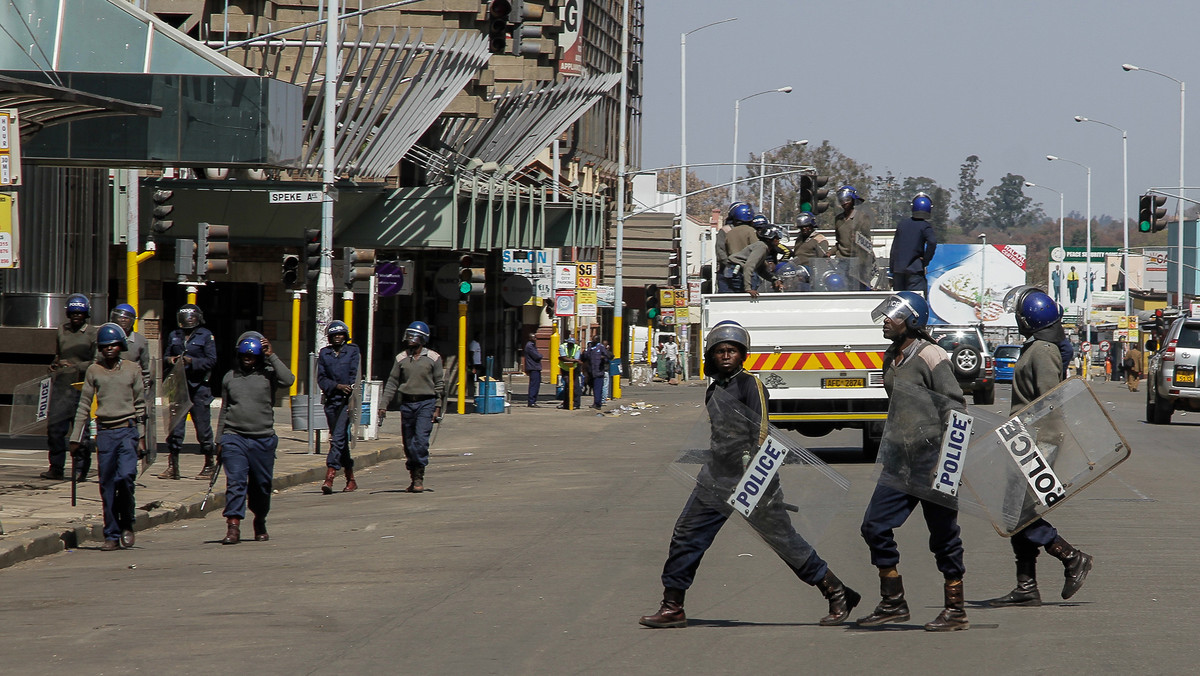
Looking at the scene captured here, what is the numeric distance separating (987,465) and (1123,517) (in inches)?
217

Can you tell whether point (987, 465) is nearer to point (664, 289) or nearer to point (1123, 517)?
point (1123, 517)

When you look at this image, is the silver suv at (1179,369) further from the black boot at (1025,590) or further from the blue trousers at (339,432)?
the black boot at (1025,590)

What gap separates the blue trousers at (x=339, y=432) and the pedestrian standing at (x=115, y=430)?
14.5 ft

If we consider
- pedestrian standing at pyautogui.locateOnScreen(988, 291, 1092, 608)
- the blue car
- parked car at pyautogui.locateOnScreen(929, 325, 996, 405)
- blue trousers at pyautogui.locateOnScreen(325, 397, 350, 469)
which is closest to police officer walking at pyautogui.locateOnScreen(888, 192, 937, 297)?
blue trousers at pyautogui.locateOnScreen(325, 397, 350, 469)

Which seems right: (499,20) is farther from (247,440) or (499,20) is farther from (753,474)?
(753,474)

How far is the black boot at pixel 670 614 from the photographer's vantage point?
7.93 m

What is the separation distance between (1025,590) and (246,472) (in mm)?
6599

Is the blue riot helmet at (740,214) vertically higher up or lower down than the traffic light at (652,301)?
higher up

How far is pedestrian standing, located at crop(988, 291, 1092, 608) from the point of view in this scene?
8.59 meters

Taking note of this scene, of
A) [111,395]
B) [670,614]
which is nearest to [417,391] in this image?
[111,395]

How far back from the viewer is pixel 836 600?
26.1ft

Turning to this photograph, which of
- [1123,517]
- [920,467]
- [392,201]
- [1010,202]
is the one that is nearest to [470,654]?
[920,467]

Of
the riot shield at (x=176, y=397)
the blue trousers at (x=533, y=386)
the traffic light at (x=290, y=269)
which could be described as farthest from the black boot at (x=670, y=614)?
the blue trousers at (x=533, y=386)

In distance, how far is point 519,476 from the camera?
18.5 metres
